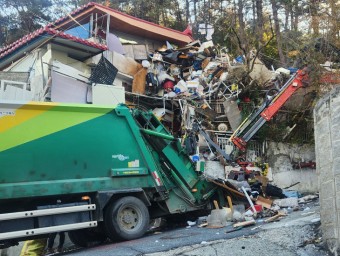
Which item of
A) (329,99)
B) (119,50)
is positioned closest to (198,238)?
(329,99)

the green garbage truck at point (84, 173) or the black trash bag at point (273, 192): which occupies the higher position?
the green garbage truck at point (84, 173)

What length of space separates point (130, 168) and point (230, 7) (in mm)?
14255

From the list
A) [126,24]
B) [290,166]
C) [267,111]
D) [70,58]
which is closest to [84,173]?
[267,111]

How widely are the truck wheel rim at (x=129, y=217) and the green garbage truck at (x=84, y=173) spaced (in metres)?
0.02

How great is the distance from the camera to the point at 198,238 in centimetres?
596

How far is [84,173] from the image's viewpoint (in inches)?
261

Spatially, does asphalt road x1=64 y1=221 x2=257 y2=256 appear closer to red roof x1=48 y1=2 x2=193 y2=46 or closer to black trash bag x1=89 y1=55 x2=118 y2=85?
black trash bag x1=89 y1=55 x2=118 y2=85

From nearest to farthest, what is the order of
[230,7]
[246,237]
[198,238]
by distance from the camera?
[246,237]
[198,238]
[230,7]

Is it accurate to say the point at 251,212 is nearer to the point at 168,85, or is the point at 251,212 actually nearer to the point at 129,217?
the point at 129,217

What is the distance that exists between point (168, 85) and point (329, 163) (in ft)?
37.4

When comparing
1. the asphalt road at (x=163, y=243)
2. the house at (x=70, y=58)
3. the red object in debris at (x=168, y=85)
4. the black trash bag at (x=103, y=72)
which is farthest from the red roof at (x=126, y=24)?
the asphalt road at (x=163, y=243)

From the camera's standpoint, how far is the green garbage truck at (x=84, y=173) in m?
6.01

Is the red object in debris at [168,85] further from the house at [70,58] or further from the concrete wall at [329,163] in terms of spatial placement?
the concrete wall at [329,163]

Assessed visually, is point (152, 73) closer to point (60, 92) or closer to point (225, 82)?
point (225, 82)
